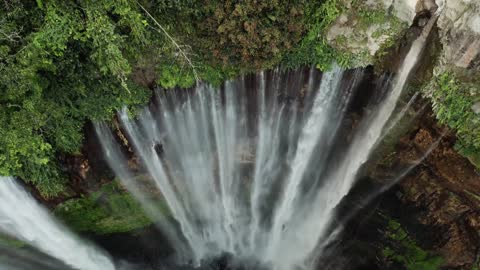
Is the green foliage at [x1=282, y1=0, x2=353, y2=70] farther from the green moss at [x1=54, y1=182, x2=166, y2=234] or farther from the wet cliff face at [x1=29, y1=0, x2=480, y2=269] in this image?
the green moss at [x1=54, y1=182, x2=166, y2=234]

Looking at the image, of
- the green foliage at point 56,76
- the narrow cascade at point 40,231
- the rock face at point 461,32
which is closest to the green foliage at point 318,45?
the rock face at point 461,32

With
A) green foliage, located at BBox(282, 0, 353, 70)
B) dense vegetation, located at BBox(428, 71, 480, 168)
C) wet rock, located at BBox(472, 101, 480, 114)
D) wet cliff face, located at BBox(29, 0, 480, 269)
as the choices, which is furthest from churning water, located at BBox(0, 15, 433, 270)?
wet rock, located at BBox(472, 101, 480, 114)

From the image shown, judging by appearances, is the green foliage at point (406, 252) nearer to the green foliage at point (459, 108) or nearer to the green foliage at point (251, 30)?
the green foliage at point (459, 108)

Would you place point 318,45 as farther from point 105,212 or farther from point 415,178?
point 105,212

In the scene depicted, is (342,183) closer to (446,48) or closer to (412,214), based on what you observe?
(412,214)

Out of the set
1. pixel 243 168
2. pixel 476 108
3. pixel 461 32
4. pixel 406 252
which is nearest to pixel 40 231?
pixel 243 168

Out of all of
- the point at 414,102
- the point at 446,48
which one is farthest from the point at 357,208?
the point at 446,48
